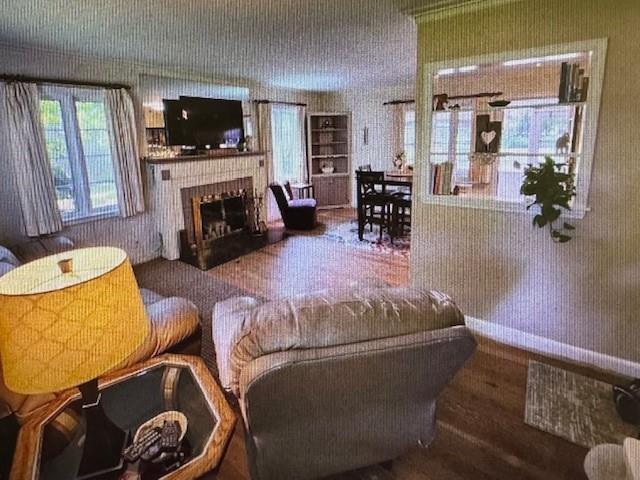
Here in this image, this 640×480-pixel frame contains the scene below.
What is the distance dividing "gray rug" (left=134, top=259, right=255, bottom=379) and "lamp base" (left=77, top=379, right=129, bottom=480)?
1.87m

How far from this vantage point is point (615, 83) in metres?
2.06

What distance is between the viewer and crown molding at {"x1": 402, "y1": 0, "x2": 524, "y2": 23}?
2346 millimetres

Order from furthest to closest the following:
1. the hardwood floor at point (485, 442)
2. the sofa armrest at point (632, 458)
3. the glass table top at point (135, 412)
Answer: the hardwood floor at point (485, 442) < the glass table top at point (135, 412) < the sofa armrest at point (632, 458)

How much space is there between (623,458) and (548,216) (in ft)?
4.78

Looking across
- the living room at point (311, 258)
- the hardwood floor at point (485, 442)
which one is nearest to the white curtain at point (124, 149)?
the living room at point (311, 258)

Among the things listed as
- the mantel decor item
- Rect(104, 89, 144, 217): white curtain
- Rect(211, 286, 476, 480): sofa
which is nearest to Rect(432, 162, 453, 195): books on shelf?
Rect(211, 286, 476, 480): sofa

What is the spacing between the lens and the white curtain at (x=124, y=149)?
4.07m

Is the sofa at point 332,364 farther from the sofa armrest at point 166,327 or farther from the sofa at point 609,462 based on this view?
the sofa armrest at point 166,327

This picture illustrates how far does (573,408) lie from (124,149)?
4695 millimetres

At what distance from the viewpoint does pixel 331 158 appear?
780 centimetres

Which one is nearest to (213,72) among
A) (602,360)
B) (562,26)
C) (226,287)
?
(226,287)

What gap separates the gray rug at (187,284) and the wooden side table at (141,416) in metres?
1.46

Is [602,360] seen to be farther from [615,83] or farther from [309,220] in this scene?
[309,220]

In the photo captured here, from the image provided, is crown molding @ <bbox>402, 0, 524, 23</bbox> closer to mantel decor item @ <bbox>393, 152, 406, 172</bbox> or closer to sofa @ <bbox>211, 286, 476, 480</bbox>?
sofa @ <bbox>211, 286, 476, 480</bbox>
